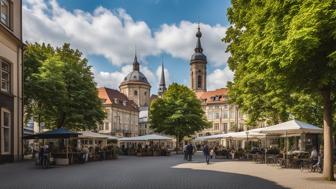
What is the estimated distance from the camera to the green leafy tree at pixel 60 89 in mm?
33750

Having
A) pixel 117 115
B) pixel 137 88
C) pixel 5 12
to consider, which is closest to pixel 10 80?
pixel 5 12

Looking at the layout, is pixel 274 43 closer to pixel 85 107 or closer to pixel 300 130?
pixel 300 130

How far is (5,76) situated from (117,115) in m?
66.4

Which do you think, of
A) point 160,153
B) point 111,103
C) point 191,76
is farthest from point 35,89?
point 191,76

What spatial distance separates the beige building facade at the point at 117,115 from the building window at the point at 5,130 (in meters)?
59.0

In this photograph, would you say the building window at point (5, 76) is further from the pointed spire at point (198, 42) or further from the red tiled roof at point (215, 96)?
the pointed spire at point (198, 42)

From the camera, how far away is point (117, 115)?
309ft

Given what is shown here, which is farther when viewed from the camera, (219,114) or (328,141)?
(219,114)

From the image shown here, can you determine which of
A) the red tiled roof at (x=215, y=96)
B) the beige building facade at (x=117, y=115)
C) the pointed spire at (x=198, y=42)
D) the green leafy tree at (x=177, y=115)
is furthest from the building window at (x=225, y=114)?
the pointed spire at (x=198, y=42)

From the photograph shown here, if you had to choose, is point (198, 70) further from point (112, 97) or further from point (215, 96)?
point (112, 97)

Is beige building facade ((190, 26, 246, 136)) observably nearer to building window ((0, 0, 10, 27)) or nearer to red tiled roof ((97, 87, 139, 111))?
red tiled roof ((97, 87, 139, 111))

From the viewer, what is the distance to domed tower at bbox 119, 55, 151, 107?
125 meters

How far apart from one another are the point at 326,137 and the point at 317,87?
7.71 feet

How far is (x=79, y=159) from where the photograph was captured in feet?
97.0
